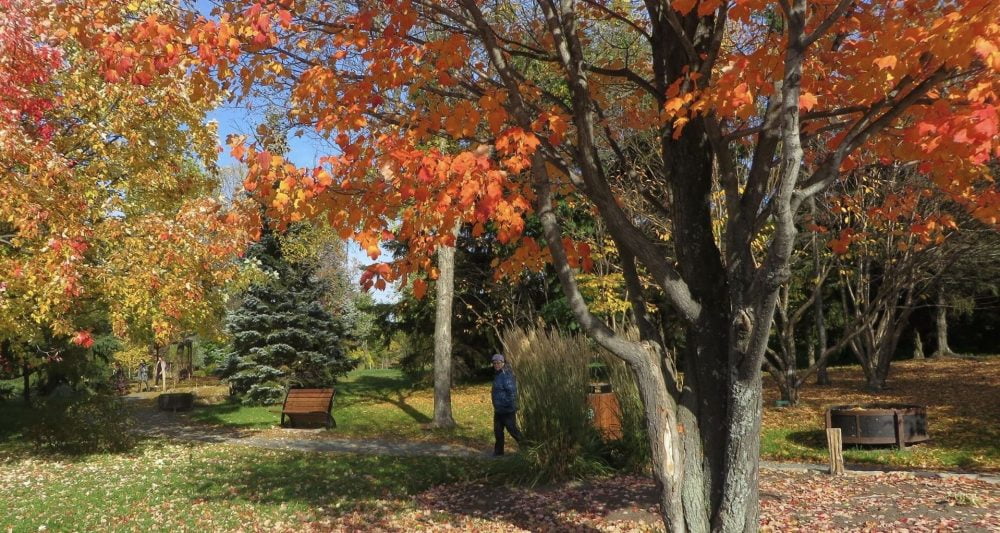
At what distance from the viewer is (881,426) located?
9.71m

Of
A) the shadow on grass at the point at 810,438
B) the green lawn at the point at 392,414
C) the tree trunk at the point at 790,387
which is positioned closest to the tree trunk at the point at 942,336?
the tree trunk at the point at 790,387

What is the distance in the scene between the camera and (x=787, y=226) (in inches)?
138

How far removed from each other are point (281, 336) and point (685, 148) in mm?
18562

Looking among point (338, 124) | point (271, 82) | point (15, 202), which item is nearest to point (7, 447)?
point (15, 202)

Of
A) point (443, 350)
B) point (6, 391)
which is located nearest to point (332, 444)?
point (443, 350)

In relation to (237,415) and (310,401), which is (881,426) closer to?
(310,401)

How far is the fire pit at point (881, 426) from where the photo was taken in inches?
379

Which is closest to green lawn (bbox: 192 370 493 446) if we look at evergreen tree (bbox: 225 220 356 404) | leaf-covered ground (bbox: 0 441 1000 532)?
evergreen tree (bbox: 225 220 356 404)

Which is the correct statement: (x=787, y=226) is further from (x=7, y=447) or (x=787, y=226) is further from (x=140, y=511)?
(x=7, y=447)

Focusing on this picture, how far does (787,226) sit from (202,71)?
4.19 meters

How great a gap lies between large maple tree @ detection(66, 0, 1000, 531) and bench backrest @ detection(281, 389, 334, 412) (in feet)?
33.2

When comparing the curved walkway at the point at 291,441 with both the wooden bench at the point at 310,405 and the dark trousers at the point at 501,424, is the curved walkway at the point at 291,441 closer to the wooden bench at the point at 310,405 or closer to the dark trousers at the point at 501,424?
the wooden bench at the point at 310,405

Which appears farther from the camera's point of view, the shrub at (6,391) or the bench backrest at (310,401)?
the shrub at (6,391)

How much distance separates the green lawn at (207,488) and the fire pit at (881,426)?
5.19 metres
